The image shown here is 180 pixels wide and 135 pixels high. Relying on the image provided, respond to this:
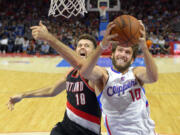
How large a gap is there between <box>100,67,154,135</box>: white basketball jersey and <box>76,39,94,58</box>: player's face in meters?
0.49

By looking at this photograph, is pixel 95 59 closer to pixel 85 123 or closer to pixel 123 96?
pixel 123 96

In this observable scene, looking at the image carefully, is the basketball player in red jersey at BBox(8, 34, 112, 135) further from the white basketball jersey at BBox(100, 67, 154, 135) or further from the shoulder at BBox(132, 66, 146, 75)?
the shoulder at BBox(132, 66, 146, 75)

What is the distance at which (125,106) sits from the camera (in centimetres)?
216

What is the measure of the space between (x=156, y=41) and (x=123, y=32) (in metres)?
15.4

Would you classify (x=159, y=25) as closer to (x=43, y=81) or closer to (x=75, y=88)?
(x=43, y=81)

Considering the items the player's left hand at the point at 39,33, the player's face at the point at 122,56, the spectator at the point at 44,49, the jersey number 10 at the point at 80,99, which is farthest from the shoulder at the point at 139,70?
the spectator at the point at 44,49

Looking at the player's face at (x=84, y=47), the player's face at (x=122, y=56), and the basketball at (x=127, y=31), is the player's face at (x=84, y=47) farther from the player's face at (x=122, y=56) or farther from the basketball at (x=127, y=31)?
the basketball at (x=127, y=31)

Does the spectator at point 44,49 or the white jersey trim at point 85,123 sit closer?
the white jersey trim at point 85,123

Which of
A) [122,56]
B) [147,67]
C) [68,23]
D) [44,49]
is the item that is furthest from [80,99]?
[68,23]

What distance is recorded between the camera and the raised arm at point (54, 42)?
1753mm

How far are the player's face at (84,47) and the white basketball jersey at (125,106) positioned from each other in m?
0.49

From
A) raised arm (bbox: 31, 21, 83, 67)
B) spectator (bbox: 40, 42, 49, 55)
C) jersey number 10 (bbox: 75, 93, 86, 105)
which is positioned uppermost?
raised arm (bbox: 31, 21, 83, 67)

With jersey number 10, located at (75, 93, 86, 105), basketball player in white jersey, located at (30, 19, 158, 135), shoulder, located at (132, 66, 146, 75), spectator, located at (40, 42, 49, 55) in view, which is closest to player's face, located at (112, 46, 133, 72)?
basketball player in white jersey, located at (30, 19, 158, 135)

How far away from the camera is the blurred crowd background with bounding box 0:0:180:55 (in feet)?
58.2
